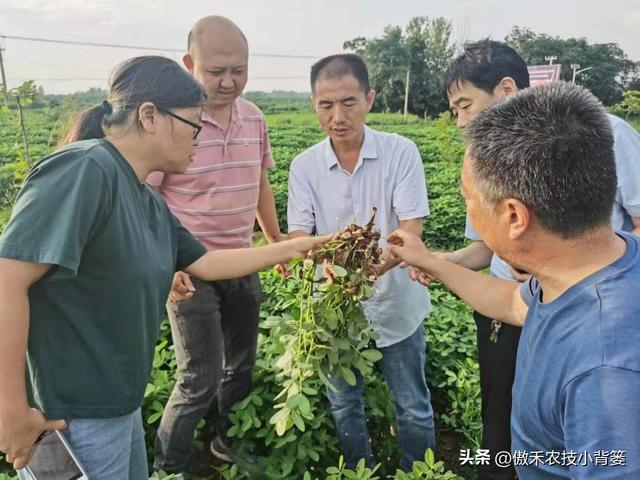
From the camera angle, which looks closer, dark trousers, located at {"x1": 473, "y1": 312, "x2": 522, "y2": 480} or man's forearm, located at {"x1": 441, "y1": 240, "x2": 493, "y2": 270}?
dark trousers, located at {"x1": 473, "y1": 312, "x2": 522, "y2": 480}

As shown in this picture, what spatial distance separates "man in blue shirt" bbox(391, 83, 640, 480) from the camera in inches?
36.6

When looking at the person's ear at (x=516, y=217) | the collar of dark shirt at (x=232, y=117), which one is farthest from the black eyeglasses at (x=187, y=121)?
the person's ear at (x=516, y=217)

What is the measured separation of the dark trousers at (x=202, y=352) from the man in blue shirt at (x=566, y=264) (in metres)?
1.41

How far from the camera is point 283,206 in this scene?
8398 mm

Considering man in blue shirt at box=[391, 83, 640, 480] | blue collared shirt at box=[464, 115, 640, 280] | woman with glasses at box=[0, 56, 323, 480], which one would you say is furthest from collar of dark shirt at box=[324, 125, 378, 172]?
man in blue shirt at box=[391, 83, 640, 480]

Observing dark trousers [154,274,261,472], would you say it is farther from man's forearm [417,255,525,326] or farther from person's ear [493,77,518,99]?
person's ear [493,77,518,99]

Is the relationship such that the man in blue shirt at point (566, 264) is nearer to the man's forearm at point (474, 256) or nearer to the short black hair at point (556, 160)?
the short black hair at point (556, 160)

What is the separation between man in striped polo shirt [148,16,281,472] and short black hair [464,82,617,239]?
1.44 meters

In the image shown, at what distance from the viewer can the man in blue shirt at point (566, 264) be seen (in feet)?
3.05

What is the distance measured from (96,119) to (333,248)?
852 mm

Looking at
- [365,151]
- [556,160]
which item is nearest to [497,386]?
[365,151]

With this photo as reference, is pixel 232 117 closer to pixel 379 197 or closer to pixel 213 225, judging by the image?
pixel 213 225

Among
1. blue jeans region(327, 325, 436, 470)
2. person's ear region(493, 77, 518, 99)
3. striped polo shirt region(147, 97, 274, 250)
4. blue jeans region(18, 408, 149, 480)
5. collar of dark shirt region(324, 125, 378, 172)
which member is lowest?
blue jeans region(327, 325, 436, 470)

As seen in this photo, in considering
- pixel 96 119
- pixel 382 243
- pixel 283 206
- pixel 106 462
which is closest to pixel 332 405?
pixel 382 243
